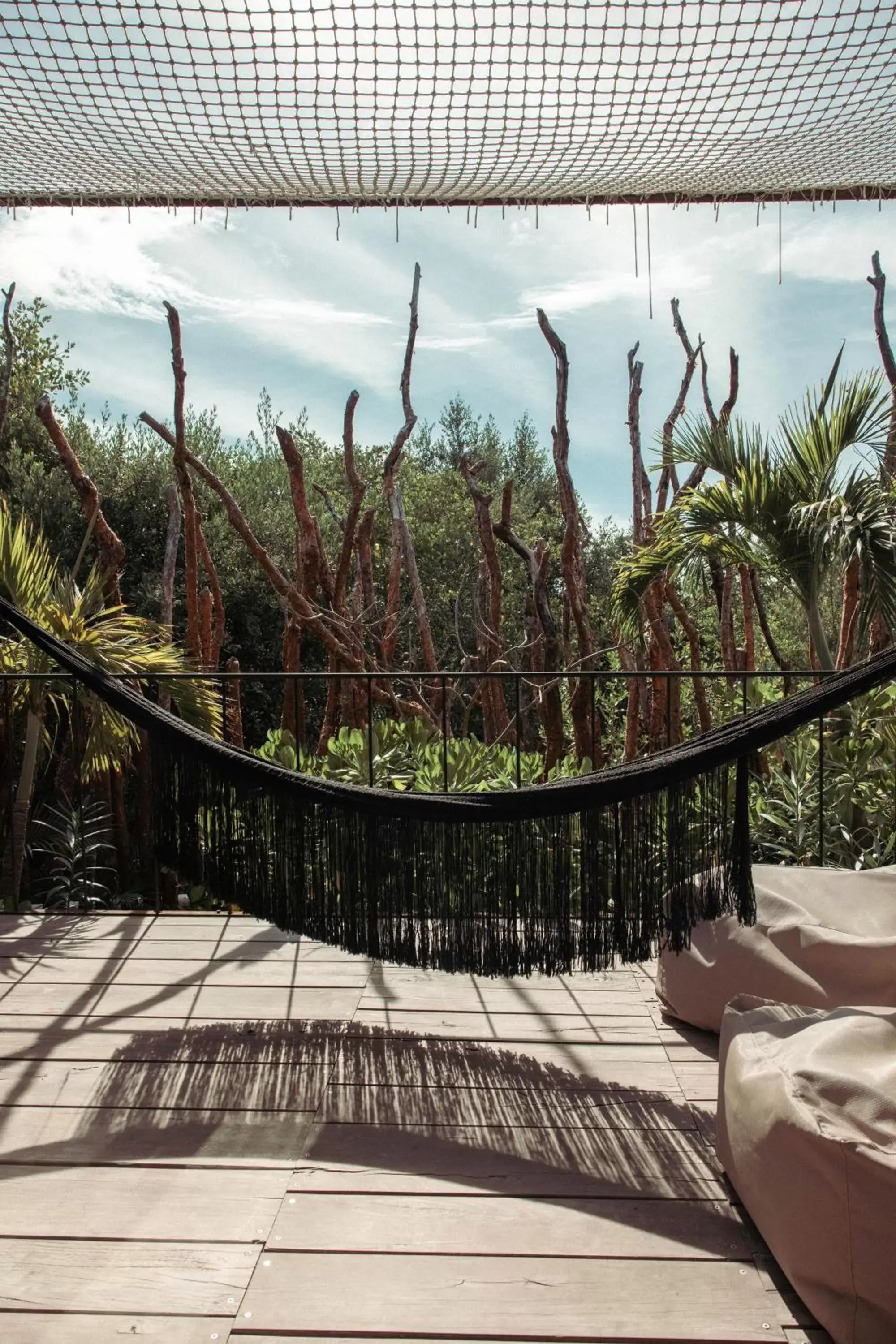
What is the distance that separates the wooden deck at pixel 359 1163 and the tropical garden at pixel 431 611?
44 cm

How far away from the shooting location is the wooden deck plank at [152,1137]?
1317mm

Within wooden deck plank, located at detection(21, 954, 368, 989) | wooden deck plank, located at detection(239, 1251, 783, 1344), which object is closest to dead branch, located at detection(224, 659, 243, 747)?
wooden deck plank, located at detection(21, 954, 368, 989)

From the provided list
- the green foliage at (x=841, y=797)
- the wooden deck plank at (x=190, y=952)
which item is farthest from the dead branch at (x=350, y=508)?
the wooden deck plank at (x=190, y=952)

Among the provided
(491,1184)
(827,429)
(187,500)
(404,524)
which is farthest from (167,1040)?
(404,524)

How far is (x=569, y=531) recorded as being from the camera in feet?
15.8

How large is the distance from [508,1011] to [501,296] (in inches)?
427

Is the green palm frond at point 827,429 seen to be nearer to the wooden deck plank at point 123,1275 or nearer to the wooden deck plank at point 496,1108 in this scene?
the wooden deck plank at point 496,1108

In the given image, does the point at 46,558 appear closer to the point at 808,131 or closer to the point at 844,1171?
the point at 808,131

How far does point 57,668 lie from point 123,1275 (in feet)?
7.12

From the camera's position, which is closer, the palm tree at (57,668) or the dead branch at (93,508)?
the palm tree at (57,668)

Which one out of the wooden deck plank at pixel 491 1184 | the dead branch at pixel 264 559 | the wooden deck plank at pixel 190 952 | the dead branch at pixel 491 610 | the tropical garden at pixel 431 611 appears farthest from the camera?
the dead branch at pixel 491 610

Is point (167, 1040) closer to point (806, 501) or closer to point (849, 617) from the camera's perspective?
point (806, 501)

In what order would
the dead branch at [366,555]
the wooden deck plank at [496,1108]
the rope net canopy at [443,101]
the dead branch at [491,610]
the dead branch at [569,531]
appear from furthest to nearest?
the dead branch at [366,555], the dead branch at [491,610], the dead branch at [569,531], the rope net canopy at [443,101], the wooden deck plank at [496,1108]

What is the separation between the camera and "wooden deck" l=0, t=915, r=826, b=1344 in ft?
3.34
